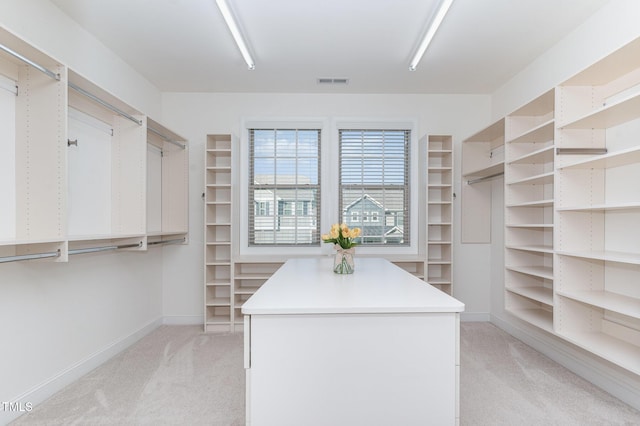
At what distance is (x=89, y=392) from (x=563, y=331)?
3.59 meters

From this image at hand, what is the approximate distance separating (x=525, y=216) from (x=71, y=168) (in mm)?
4119

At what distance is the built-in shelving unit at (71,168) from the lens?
207cm

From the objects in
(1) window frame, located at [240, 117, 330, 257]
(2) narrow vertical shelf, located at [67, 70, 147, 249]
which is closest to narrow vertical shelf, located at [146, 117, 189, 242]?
(1) window frame, located at [240, 117, 330, 257]

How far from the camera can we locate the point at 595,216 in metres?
2.63

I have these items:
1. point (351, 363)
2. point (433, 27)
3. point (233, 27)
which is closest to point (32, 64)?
point (233, 27)

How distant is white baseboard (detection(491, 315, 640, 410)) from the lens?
2.38 metres

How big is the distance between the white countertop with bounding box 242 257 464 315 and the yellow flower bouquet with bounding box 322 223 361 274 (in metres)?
0.07

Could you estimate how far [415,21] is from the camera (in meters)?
2.82

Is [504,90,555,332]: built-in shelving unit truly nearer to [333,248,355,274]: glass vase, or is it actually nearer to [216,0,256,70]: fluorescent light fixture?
[333,248,355,274]: glass vase

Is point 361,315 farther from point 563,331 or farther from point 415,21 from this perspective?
point 415,21

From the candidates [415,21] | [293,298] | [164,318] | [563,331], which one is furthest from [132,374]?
[415,21]

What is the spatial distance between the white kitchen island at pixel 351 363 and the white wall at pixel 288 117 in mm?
3035

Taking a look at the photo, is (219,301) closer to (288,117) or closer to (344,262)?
(344,262)

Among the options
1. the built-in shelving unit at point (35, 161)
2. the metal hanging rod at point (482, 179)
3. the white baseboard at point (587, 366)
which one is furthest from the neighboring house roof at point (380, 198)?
the built-in shelving unit at point (35, 161)
